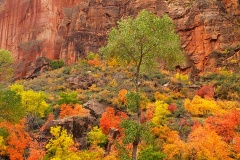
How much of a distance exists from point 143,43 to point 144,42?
0.28ft

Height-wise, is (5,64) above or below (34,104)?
above

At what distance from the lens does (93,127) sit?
1639 inches

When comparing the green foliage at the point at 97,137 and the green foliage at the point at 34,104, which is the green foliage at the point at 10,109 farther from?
the green foliage at the point at 34,104

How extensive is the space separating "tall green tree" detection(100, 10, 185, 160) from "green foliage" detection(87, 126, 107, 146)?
15.1m

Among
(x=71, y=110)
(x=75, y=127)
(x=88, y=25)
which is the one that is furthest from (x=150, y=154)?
(x=88, y=25)

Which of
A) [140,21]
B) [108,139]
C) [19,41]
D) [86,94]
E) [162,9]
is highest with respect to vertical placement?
[162,9]

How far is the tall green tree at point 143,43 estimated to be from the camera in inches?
945

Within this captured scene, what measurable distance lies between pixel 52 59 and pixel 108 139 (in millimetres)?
44196

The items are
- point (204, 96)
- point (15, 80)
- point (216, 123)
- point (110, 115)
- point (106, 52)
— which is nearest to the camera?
point (106, 52)

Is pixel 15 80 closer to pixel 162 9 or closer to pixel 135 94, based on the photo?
pixel 162 9

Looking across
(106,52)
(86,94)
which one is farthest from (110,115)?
(106,52)

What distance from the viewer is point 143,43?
24078 mm

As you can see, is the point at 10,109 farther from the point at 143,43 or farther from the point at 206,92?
the point at 206,92

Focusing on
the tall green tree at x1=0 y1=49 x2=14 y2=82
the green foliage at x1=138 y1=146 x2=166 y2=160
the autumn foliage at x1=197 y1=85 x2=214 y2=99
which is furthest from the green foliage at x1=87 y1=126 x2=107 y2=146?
the tall green tree at x1=0 y1=49 x2=14 y2=82
